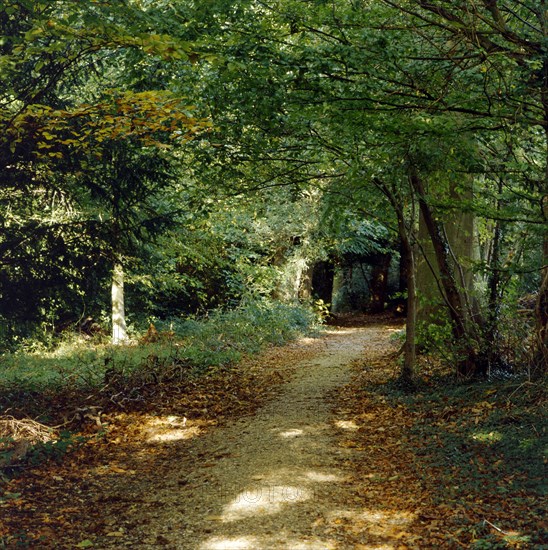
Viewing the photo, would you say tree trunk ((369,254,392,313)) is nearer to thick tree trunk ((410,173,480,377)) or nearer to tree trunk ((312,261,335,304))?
tree trunk ((312,261,335,304))

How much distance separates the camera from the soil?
493 centimetres

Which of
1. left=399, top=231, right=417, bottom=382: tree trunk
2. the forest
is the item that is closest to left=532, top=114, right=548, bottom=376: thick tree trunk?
the forest

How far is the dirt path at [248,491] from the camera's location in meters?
4.91

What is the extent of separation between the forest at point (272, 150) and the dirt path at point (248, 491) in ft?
1.77

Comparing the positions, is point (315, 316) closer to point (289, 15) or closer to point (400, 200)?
point (400, 200)

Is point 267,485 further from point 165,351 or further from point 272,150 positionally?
point 165,351

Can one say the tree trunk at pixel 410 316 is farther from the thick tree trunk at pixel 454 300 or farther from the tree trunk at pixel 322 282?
the tree trunk at pixel 322 282

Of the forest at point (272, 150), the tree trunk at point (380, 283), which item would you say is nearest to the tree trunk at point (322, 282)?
the tree trunk at point (380, 283)

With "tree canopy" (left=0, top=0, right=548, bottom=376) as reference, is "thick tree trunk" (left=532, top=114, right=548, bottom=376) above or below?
below

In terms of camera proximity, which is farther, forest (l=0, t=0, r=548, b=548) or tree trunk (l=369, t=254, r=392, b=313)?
tree trunk (l=369, t=254, r=392, b=313)

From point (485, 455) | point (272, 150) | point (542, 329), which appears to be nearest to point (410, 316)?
point (542, 329)

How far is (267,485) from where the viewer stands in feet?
19.3

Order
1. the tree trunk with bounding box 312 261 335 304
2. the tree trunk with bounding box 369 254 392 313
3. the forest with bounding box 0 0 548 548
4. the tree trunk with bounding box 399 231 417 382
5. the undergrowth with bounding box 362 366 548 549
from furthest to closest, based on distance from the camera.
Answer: the tree trunk with bounding box 312 261 335 304, the tree trunk with bounding box 369 254 392 313, the tree trunk with bounding box 399 231 417 382, the forest with bounding box 0 0 548 548, the undergrowth with bounding box 362 366 548 549

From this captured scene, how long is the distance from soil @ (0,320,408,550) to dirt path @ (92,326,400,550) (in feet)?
0.04
